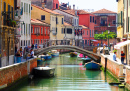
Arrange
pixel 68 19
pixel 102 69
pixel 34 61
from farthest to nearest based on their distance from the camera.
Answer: pixel 68 19, pixel 102 69, pixel 34 61

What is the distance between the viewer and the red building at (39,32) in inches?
1895

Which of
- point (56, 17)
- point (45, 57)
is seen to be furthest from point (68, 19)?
point (45, 57)

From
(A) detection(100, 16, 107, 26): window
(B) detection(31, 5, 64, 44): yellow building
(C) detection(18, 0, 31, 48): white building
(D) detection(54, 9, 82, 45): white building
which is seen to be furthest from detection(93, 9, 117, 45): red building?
(C) detection(18, 0, 31, 48): white building

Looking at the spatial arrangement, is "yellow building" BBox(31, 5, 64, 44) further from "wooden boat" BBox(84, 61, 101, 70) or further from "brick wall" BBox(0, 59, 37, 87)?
"brick wall" BBox(0, 59, 37, 87)

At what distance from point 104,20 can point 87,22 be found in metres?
4.24

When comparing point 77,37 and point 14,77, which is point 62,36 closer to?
point 77,37

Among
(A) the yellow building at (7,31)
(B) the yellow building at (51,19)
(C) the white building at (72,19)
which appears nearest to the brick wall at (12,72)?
(A) the yellow building at (7,31)

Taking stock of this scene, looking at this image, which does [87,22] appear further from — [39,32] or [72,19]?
[39,32]

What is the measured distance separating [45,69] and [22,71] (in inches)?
150

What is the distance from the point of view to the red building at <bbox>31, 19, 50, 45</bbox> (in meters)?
48.1

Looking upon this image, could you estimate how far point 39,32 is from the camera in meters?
50.7

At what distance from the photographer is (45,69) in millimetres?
27906

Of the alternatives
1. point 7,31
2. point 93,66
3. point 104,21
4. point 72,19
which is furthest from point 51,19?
point 7,31

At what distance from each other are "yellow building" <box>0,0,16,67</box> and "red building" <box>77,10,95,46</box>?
46122mm
